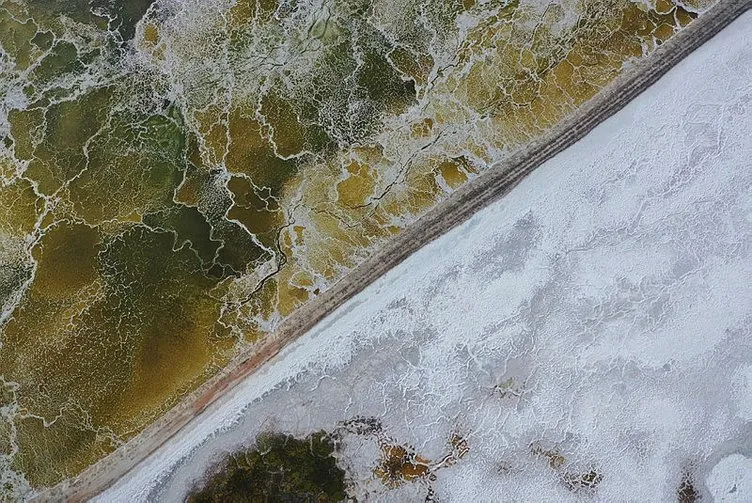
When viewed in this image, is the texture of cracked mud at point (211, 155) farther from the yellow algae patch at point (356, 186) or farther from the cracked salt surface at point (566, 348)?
the cracked salt surface at point (566, 348)

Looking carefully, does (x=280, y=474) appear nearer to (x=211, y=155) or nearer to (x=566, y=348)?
(x=566, y=348)

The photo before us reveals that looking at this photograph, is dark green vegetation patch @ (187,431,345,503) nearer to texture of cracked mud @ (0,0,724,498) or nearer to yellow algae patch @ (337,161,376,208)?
texture of cracked mud @ (0,0,724,498)

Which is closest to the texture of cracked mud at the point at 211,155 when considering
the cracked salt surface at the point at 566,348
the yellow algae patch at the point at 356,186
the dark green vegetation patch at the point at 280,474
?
the yellow algae patch at the point at 356,186

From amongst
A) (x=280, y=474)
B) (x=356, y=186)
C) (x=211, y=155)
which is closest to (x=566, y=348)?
(x=356, y=186)

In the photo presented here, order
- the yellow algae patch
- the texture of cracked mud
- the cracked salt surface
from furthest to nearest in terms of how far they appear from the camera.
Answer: the yellow algae patch
the texture of cracked mud
the cracked salt surface

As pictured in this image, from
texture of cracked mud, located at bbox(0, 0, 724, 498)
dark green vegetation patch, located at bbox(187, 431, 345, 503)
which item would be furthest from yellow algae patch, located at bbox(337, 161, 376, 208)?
dark green vegetation patch, located at bbox(187, 431, 345, 503)
